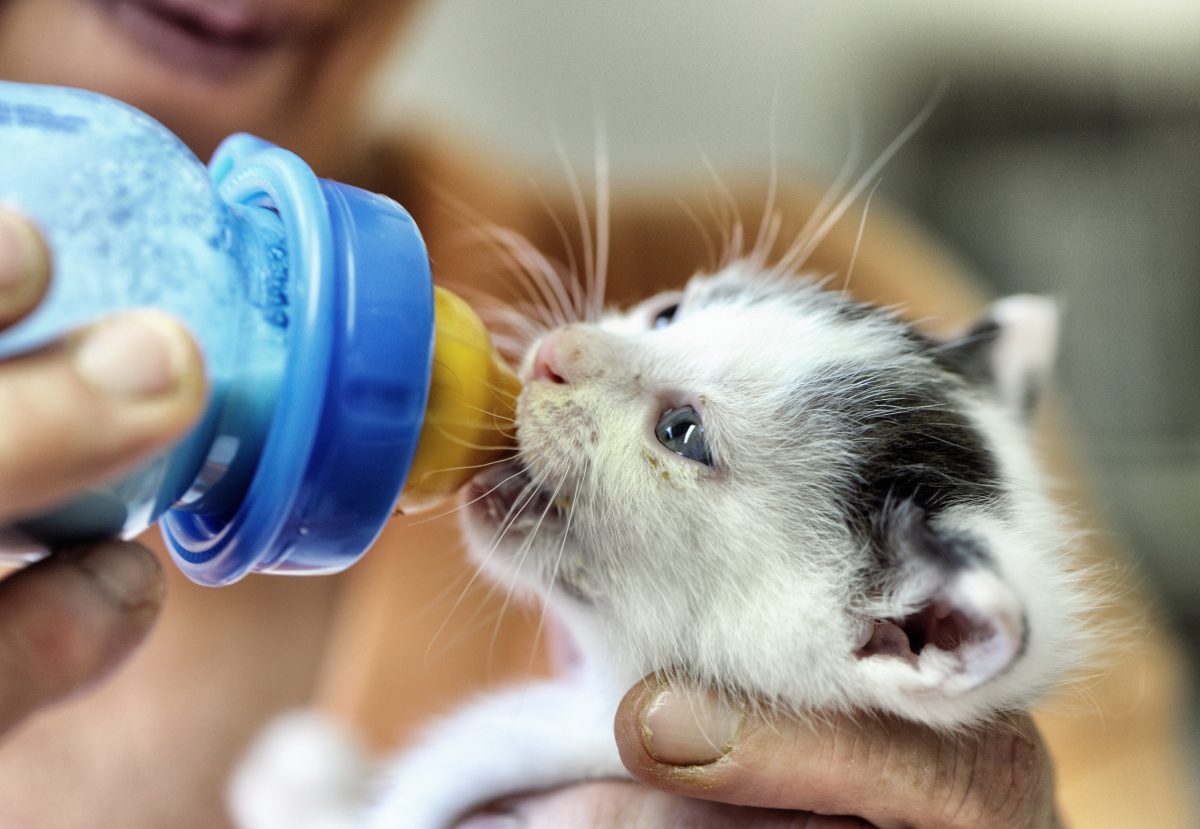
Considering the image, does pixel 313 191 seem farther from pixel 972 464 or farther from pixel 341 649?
pixel 341 649

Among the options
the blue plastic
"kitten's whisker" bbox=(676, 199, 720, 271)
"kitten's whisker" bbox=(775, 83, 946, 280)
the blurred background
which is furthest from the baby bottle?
the blurred background

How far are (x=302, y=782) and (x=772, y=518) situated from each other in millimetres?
686

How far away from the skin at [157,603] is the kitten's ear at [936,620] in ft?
0.24

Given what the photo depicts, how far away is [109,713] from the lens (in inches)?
47.4

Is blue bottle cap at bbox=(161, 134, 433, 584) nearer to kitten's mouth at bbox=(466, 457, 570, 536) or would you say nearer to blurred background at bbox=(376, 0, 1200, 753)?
kitten's mouth at bbox=(466, 457, 570, 536)

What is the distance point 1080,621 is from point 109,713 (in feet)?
3.63

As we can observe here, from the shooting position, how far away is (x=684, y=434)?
30.0 inches

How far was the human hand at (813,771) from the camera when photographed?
700mm

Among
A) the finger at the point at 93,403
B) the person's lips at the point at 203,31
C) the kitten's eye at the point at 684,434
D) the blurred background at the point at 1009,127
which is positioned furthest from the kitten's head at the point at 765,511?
the blurred background at the point at 1009,127

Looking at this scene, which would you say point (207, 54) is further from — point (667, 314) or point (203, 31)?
point (667, 314)

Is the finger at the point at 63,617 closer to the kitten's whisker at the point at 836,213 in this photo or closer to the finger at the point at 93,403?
the finger at the point at 93,403

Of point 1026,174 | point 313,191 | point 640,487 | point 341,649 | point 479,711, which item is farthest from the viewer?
point 1026,174

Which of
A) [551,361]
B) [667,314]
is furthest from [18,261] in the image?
[667,314]

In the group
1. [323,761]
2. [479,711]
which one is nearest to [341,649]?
[323,761]
